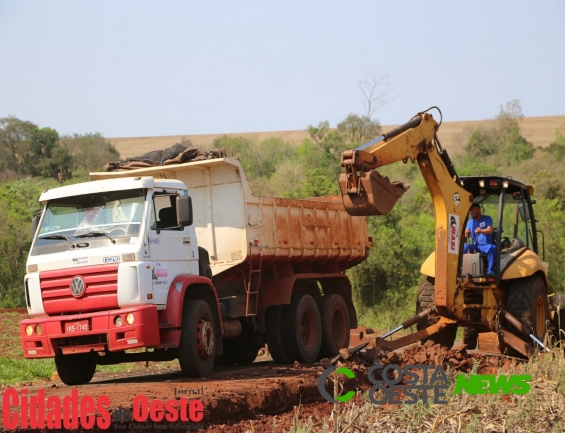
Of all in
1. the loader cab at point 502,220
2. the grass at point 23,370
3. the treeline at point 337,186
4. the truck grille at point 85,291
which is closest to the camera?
the truck grille at point 85,291

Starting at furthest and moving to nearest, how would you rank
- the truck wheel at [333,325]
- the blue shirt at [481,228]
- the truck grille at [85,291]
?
the truck wheel at [333,325] → the blue shirt at [481,228] → the truck grille at [85,291]

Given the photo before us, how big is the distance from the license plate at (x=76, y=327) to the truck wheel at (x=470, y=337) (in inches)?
249

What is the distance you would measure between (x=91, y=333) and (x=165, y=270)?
127 cm

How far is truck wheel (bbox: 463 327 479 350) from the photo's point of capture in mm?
14142

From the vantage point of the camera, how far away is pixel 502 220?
43.8 feet

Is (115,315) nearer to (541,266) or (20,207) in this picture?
(541,266)

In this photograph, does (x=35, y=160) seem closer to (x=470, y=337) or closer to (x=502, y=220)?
(x=470, y=337)

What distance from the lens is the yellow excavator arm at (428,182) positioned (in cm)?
1123

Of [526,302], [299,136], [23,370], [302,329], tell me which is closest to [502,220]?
[526,302]

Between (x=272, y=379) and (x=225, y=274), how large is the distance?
2.69m

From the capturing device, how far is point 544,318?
13656 mm

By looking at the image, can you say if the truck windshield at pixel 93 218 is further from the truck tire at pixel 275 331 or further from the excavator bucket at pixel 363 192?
the truck tire at pixel 275 331

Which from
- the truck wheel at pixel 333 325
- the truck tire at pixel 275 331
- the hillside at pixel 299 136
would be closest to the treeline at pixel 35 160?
the truck wheel at pixel 333 325


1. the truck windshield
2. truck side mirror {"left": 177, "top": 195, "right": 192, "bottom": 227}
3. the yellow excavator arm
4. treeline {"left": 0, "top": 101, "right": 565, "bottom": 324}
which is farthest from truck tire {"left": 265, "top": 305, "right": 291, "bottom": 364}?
treeline {"left": 0, "top": 101, "right": 565, "bottom": 324}
